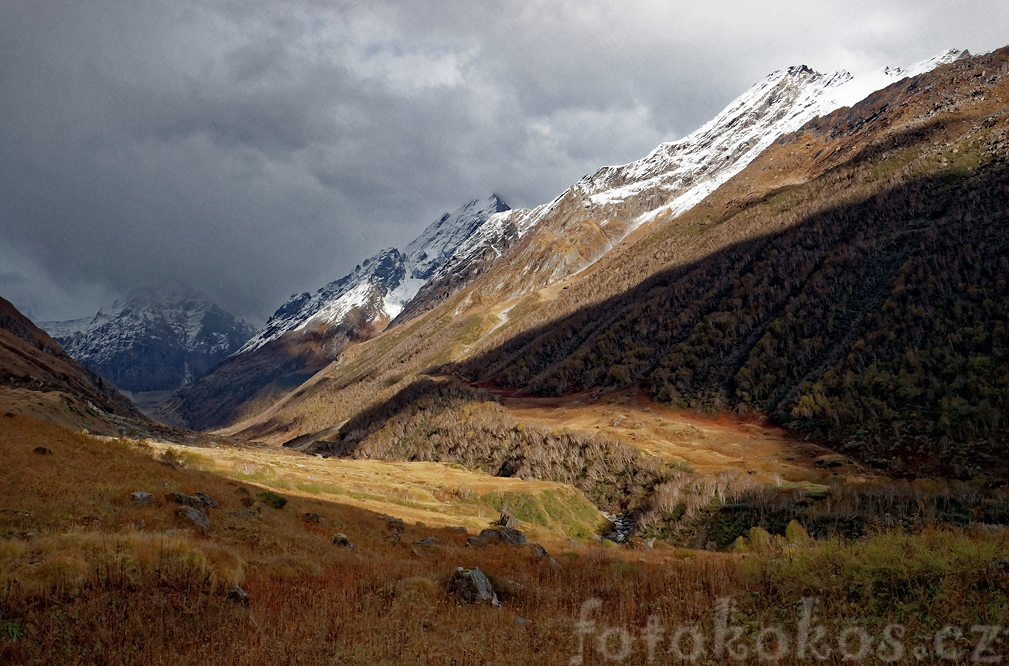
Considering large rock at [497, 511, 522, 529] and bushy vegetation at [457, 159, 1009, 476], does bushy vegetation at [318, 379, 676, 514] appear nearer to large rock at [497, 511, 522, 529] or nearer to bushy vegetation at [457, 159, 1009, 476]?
large rock at [497, 511, 522, 529]

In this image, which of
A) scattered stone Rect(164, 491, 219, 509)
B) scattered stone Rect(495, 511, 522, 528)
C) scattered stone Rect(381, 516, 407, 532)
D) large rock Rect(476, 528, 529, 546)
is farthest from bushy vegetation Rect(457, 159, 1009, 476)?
scattered stone Rect(164, 491, 219, 509)

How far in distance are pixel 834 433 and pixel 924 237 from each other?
30.3 meters

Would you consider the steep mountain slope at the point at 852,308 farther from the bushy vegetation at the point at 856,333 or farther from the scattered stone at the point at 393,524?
the scattered stone at the point at 393,524

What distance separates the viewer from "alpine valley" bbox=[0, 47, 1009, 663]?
8.20 meters

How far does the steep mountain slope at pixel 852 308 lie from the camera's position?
38.2 m

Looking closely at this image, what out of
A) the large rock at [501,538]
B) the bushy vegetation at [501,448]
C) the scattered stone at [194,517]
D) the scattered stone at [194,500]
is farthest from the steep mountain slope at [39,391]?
the bushy vegetation at [501,448]

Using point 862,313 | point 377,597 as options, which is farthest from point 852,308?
point 377,597

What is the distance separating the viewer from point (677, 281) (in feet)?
307

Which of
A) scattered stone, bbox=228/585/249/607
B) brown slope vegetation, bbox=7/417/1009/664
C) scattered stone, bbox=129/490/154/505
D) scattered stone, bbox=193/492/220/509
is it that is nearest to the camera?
brown slope vegetation, bbox=7/417/1009/664

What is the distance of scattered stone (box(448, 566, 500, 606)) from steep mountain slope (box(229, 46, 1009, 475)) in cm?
3333

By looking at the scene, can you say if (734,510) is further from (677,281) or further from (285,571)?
(677,281)

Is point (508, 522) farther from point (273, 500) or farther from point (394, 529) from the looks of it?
point (273, 500)

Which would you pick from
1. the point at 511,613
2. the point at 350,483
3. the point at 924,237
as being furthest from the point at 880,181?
the point at 511,613

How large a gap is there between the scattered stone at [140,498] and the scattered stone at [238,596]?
27.1ft
